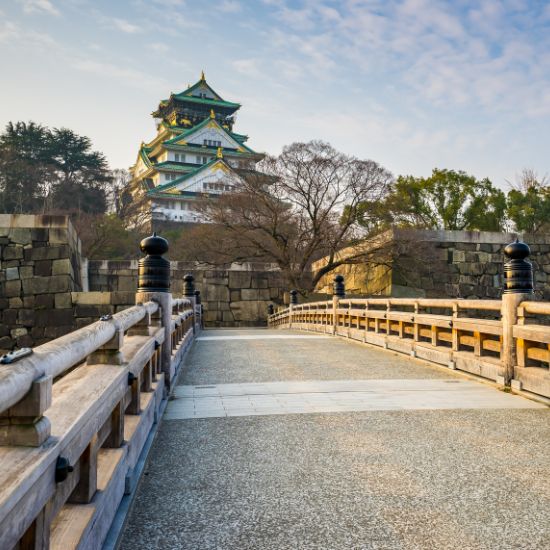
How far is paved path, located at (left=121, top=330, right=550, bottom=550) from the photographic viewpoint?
2.44 m

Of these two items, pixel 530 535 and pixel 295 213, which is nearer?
pixel 530 535

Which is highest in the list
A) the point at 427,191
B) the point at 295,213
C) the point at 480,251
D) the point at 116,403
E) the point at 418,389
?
the point at 427,191

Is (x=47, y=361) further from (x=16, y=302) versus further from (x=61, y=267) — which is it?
(x=16, y=302)

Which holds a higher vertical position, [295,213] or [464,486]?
[295,213]

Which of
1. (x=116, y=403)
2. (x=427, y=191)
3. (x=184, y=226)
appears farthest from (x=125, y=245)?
(x=116, y=403)

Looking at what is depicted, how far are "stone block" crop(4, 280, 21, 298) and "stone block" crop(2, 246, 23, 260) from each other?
73 cm

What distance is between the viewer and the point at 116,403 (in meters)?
2.60

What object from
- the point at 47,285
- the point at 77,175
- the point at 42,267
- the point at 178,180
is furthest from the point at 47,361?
the point at 178,180

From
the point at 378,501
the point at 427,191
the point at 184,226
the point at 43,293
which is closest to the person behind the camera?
the point at 378,501

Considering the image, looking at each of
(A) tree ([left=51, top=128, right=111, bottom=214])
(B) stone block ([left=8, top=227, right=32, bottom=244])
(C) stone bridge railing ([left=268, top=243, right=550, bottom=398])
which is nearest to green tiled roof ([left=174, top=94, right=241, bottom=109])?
(A) tree ([left=51, top=128, right=111, bottom=214])

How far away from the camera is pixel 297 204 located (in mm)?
24516

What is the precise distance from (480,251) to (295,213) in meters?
9.54

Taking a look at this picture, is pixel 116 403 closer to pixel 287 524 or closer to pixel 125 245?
pixel 287 524

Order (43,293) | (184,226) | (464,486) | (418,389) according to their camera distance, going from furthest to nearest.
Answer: (184,226) < (43,293) < (418,389) < (464,486)
